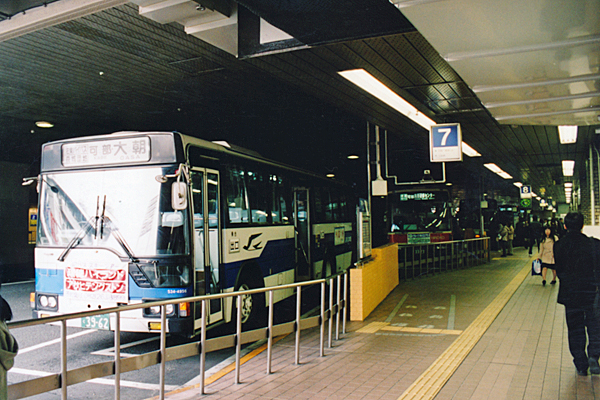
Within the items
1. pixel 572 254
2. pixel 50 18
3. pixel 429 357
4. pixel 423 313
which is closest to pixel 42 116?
pixel 50 18

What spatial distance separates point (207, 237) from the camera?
7.25 metres

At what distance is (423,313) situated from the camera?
9.61m

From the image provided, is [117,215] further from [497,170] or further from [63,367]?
[497,170]

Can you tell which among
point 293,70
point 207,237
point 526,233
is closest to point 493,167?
point 526,233

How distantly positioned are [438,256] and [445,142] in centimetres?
679

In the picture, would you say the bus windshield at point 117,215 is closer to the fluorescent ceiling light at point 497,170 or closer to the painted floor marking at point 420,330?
the painted floor marking at point 420,330

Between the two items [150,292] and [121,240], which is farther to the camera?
[121,240]

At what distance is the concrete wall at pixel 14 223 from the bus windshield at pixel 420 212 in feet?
43.0

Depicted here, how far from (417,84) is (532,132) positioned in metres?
5.91

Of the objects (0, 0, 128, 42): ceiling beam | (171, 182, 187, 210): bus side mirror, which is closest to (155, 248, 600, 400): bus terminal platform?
(171, 182, 187, 210): bus side mirror

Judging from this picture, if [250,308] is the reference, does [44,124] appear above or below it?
above

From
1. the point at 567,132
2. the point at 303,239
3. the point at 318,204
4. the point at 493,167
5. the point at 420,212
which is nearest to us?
the point at 567,132

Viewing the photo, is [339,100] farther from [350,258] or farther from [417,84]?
[350,258]

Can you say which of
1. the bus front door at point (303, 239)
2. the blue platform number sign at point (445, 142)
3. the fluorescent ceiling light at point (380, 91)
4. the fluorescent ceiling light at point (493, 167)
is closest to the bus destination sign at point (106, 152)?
the fluorescent ceiling light at point (380, 91)
